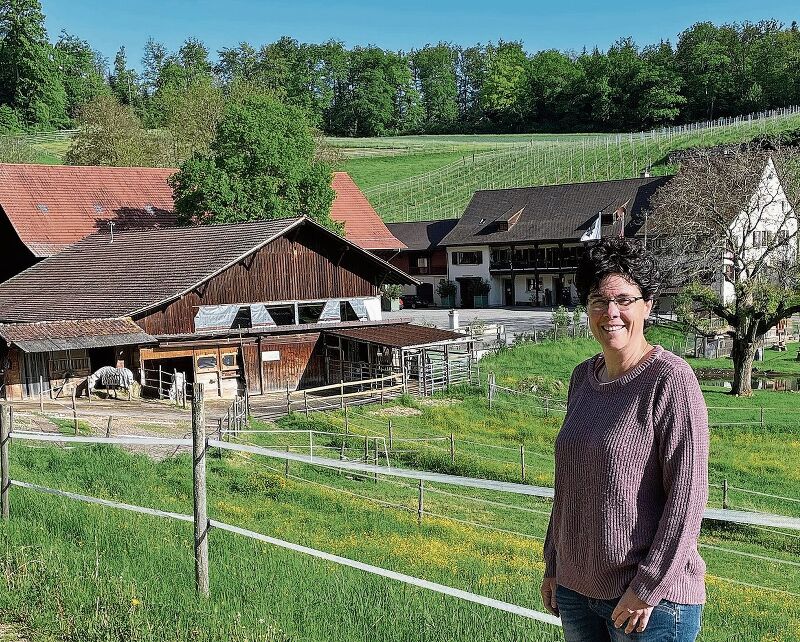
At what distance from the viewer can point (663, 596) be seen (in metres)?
3.51

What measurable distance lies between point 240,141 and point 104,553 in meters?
34.3

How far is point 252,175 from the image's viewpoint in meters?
40.3

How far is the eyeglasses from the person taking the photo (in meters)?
3.83

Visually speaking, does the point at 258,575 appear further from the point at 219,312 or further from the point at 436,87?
the point at 436,87

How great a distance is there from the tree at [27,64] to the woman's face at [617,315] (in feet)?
346

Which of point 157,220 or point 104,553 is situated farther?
point 157,220

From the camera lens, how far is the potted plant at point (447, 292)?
205 feet

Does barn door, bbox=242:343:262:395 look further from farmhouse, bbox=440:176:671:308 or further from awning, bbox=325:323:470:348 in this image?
farmhouse, bbox=440:176:671:308

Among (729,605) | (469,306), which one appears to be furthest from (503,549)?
(469,306)

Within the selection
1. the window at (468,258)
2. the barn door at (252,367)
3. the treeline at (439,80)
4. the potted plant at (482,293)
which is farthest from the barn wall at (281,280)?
the treeline at (439,80)

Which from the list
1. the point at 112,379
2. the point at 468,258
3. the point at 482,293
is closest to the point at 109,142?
the point at 468,258

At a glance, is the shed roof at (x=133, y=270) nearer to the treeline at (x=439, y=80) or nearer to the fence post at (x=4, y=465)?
the fence post at (x=4, y=465)

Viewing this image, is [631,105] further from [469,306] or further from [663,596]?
[663,596]

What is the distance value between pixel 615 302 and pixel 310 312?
93.8ft
